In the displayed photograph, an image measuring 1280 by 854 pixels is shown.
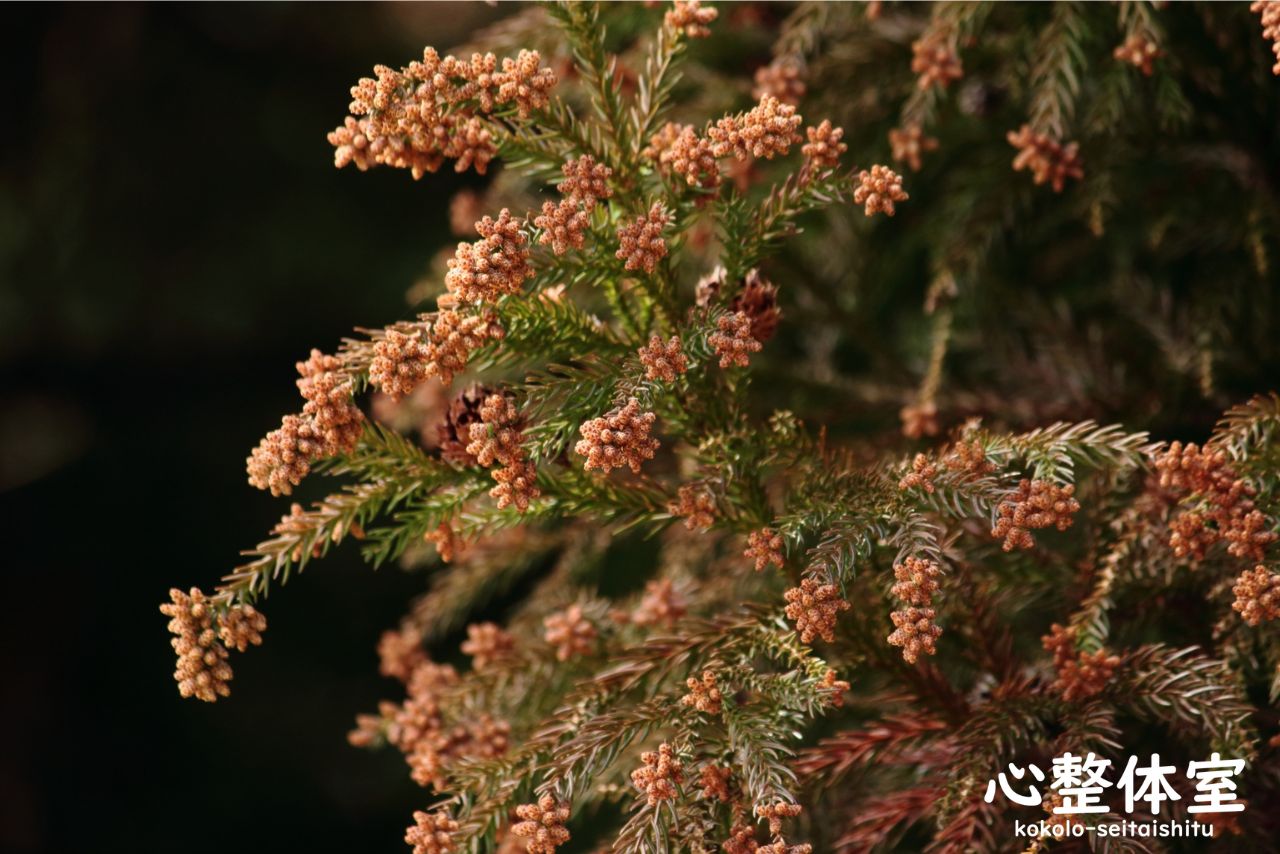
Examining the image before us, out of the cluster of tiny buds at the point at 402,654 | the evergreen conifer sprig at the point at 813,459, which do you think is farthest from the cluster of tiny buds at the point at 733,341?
the cluster of tiny buds at the point at 402,654

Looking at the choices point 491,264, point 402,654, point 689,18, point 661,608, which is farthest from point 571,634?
point 689,18

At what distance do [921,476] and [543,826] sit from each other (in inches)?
14.6

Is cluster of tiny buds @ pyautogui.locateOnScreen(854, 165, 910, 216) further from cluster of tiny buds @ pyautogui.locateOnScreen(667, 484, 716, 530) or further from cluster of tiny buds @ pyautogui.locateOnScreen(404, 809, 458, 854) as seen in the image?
cluster of tiny buds @ pyautogui.locateOnScreen(404, 809, 458, 854)

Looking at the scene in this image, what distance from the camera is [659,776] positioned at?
79cm

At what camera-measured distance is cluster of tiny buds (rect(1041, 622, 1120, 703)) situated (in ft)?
2.90

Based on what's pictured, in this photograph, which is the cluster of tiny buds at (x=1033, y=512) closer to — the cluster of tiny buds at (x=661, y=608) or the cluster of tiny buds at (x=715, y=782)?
the cluster of tiny buds at (x=715, y=782)

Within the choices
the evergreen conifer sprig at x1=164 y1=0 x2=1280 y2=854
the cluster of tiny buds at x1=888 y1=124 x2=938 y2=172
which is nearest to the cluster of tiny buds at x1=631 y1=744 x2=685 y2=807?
the evergreen conifer sprig at x1=164 y1=0 x2=1280 y2=854

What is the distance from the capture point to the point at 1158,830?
0.89 meters

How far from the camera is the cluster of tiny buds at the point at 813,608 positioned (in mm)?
778

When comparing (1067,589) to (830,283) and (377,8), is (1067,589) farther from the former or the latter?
(377,8)

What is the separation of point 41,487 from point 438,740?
1668mm

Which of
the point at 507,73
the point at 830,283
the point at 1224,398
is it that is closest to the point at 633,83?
the point at 830,283

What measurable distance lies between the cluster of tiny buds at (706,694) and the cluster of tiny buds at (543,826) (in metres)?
0.12

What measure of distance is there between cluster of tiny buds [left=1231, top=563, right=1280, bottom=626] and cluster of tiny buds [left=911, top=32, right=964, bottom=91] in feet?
1.88
